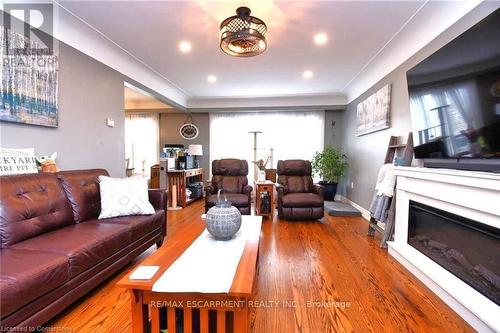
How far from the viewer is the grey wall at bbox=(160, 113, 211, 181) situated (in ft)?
19.6

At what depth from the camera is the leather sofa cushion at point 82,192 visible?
6.94 feet

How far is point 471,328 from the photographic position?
148cm

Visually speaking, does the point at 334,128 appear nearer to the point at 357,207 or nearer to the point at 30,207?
the point at 357,207

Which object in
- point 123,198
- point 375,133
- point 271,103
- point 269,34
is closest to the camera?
point 123,198

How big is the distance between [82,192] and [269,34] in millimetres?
2548

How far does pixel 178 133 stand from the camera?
607 cm

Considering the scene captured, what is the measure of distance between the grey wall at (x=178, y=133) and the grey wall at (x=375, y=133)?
329 centimetres

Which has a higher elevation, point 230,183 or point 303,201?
point 230,183

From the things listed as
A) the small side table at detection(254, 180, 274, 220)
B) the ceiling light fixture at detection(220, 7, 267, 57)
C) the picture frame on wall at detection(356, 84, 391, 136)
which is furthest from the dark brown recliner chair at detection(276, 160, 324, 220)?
the ceiling light fixture at detection(220, 7, 267, 57)

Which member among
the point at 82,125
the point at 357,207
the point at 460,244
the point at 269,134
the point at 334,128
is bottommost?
the point at 357,207

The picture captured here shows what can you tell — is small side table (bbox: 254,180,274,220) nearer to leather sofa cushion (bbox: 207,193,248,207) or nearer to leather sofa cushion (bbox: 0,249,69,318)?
leather sofa cushion (bbox: 207,193,248,207)

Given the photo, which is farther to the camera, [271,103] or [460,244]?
[271,103]

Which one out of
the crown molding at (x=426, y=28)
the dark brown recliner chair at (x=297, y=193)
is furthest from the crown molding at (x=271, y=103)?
the dark brown recliner chair at (x=297, y=193)

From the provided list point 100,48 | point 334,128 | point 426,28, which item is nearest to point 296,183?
point 334,128
